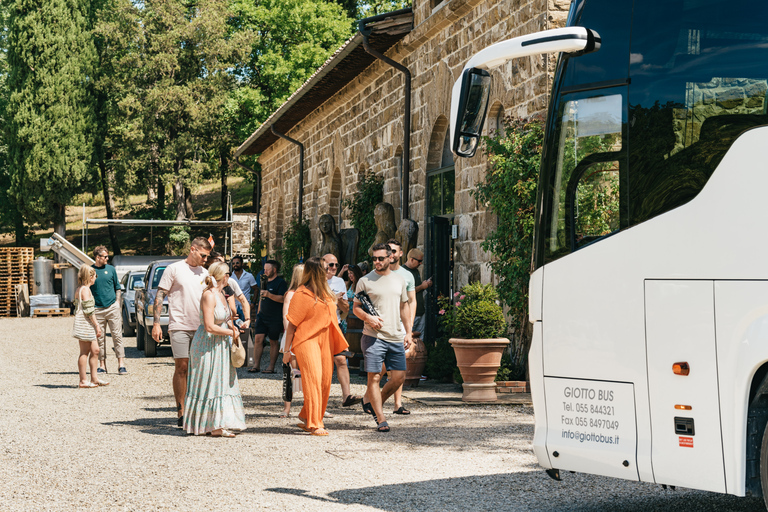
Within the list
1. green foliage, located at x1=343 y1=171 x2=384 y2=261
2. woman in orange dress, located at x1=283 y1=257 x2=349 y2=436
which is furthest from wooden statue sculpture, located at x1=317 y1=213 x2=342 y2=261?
woman in orange dress, located at x1=283 y1=257 x2=349 y2=436

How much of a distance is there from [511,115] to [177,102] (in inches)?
1195

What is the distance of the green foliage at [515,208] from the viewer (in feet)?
34.0

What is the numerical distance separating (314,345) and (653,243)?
4.30 metres

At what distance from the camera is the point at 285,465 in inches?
266

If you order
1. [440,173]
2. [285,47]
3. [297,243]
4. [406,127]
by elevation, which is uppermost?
[285,47]

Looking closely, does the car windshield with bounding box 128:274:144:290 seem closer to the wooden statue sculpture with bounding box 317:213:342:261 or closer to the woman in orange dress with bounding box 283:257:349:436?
the wooden statue sculpture with bounding box 317:213:342:261

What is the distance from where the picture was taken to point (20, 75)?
38688mm

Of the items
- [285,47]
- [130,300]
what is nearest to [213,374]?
[130,300]

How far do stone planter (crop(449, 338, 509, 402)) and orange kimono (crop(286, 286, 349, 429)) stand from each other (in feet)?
6.58

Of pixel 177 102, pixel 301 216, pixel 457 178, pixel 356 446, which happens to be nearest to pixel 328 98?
pixel 301 216

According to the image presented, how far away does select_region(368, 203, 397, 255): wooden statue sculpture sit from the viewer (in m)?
15.7

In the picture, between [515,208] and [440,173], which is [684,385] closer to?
[515,208]

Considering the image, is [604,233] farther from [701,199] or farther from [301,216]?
[301,216]

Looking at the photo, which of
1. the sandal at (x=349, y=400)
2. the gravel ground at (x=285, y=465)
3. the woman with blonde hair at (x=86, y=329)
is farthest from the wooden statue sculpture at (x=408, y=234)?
the sandal at (x=349, y=400)
